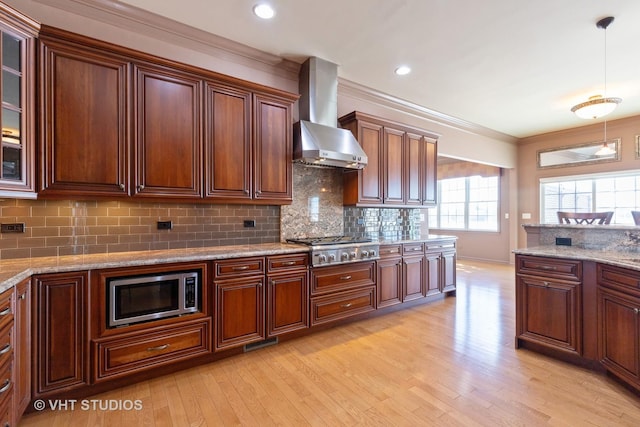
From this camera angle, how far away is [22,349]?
5.55 ft

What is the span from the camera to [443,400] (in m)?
1.97

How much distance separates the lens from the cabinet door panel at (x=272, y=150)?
296 cm

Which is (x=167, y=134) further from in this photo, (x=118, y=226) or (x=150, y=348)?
(x=150, y=348)

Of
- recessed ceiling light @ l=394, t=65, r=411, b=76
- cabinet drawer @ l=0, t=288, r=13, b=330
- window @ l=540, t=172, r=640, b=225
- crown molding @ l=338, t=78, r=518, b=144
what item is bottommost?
A: cabinet drawer @ l=0, t=288, r=13, b=330

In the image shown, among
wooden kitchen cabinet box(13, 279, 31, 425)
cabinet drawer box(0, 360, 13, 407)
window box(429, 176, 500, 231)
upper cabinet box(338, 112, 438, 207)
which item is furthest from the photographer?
window box(429, 176, 500, 231)

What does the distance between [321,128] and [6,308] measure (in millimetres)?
2828

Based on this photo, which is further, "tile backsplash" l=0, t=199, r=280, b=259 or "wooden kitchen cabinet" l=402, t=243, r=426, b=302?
"wooden kitchen cabinet" l=402, t=243, r=426, b=302

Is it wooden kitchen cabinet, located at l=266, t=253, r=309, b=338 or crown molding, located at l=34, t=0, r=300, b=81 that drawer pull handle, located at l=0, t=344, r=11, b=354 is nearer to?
wooden kitchen cabinet, located at l=266, t=253, r=309, b=338

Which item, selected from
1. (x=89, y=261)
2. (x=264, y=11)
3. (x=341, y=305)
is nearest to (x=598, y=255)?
(x=341, y=305)

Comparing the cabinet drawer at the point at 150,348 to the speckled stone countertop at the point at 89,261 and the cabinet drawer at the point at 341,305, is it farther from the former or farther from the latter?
the cabinet drawer at the point at 341,305

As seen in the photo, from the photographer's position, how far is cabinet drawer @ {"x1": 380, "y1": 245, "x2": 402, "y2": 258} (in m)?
3.57

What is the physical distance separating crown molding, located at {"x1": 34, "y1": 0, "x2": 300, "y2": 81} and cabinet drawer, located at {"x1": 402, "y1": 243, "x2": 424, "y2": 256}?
8.26 ft

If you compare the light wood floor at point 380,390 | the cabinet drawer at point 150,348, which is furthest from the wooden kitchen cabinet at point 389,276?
the cabinet drawer at point 150,348

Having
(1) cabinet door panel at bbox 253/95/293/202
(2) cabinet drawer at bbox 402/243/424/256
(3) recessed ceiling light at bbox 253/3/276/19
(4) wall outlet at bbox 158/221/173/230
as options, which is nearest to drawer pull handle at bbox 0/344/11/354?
(4) wall outlet at bbox 158/221/173/230
